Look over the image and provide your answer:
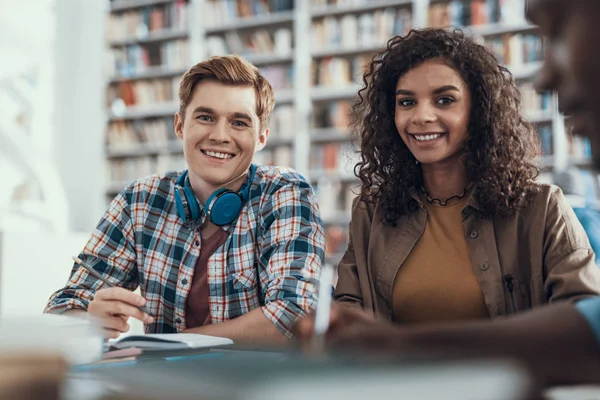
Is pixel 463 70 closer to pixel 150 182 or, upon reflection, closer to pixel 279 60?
pixel 150 182

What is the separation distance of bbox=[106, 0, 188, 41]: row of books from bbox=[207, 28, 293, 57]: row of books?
0.34 metres

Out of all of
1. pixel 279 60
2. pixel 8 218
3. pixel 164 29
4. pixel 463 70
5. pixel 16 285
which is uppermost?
pixel 164 29

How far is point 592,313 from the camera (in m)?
0.54

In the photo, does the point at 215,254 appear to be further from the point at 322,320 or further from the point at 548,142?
the point at 548,142

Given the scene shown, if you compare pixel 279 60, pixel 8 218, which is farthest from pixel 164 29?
pixel 8 218

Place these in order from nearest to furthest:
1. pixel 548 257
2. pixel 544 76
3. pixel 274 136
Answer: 1. pixel 544 76
2. pixel 548 257
3. pixel 274 136

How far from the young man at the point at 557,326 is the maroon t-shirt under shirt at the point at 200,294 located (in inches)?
34.7

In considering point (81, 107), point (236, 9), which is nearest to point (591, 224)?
point (236, 9)

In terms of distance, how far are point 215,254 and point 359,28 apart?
369cm

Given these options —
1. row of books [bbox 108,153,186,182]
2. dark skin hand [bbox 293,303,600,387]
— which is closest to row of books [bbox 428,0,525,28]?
row of books [bbox 108,153,186,182]

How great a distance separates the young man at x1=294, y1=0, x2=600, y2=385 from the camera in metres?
0.47

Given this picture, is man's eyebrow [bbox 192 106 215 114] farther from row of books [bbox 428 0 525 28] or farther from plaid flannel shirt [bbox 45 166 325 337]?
row of books [bbox 428 0 525 28]

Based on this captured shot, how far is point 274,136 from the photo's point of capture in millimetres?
4930

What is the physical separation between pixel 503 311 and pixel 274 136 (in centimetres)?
379
